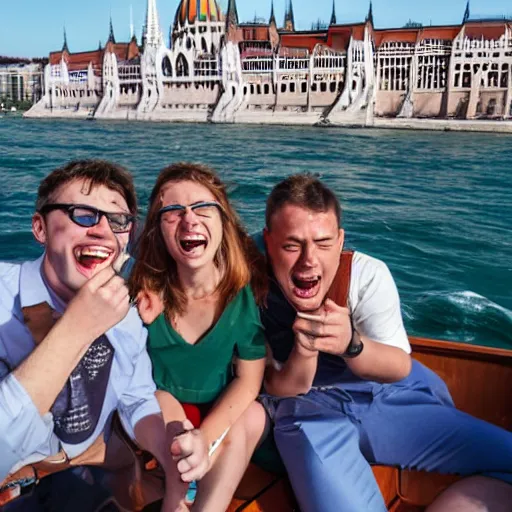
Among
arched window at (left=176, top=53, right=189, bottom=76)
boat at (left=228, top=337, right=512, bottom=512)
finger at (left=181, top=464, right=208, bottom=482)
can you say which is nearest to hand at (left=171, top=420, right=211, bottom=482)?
finger at (left=181, top=464, right=208, bottom=482)

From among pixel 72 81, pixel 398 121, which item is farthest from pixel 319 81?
pixel 72 81

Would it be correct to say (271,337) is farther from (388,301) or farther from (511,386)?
(511,386)

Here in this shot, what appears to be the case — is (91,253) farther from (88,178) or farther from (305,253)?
(305,253)

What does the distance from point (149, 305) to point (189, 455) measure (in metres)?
0.36

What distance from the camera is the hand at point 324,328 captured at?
108 centimetres

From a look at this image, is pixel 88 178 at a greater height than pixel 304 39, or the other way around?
pixel 304 39

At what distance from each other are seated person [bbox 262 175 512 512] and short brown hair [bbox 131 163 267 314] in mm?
62

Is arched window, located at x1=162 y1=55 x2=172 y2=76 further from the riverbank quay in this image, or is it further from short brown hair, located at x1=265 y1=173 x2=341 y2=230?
short brown hair, located at x1=265 y1=173 x2=341 y2=230

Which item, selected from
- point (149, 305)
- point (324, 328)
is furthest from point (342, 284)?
point (149, 305)

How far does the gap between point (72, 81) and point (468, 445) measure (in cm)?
4084

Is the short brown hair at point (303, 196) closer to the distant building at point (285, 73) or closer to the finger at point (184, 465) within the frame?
the finger at point (184, 465)

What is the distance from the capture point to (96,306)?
963mm

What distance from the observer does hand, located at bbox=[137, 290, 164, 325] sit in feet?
4.14

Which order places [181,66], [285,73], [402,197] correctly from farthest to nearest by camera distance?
1. [181,66]
2. [285,73]
3. [402,197]
